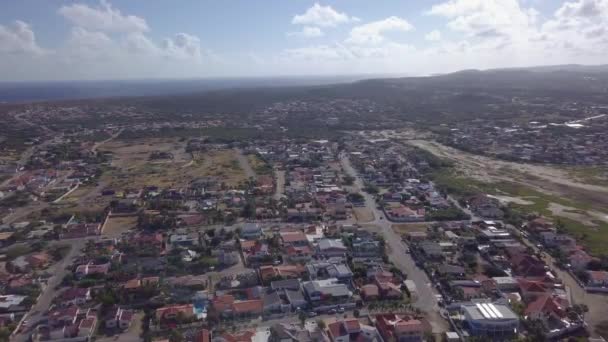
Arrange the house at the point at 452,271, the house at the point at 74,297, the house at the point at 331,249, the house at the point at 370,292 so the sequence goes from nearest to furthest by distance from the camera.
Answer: the house at the point at 74,297
the house at the point at 370,292
the house at the point at 452,271
the house at the point at 331,249

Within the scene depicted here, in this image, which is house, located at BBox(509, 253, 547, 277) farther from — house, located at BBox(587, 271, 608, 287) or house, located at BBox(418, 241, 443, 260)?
house, located at BBox(418, 241, 443, 260)

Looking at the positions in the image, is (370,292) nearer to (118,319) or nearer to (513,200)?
(118,319)

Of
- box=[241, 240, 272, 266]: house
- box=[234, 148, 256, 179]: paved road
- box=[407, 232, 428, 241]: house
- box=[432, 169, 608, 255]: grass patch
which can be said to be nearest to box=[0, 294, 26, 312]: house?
box=[241, 240, 272, 266]: house

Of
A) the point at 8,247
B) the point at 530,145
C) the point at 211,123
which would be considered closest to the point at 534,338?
the point at 8,247

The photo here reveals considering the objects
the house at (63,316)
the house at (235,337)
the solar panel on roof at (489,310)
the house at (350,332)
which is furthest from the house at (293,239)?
the house at (63,316)

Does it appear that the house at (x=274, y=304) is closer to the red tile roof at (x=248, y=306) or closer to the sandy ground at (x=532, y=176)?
the red tile roof at (x=248, y=306)

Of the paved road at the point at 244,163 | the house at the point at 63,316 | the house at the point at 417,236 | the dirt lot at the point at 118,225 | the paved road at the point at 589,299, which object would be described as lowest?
the paved road at the point at 589,299
